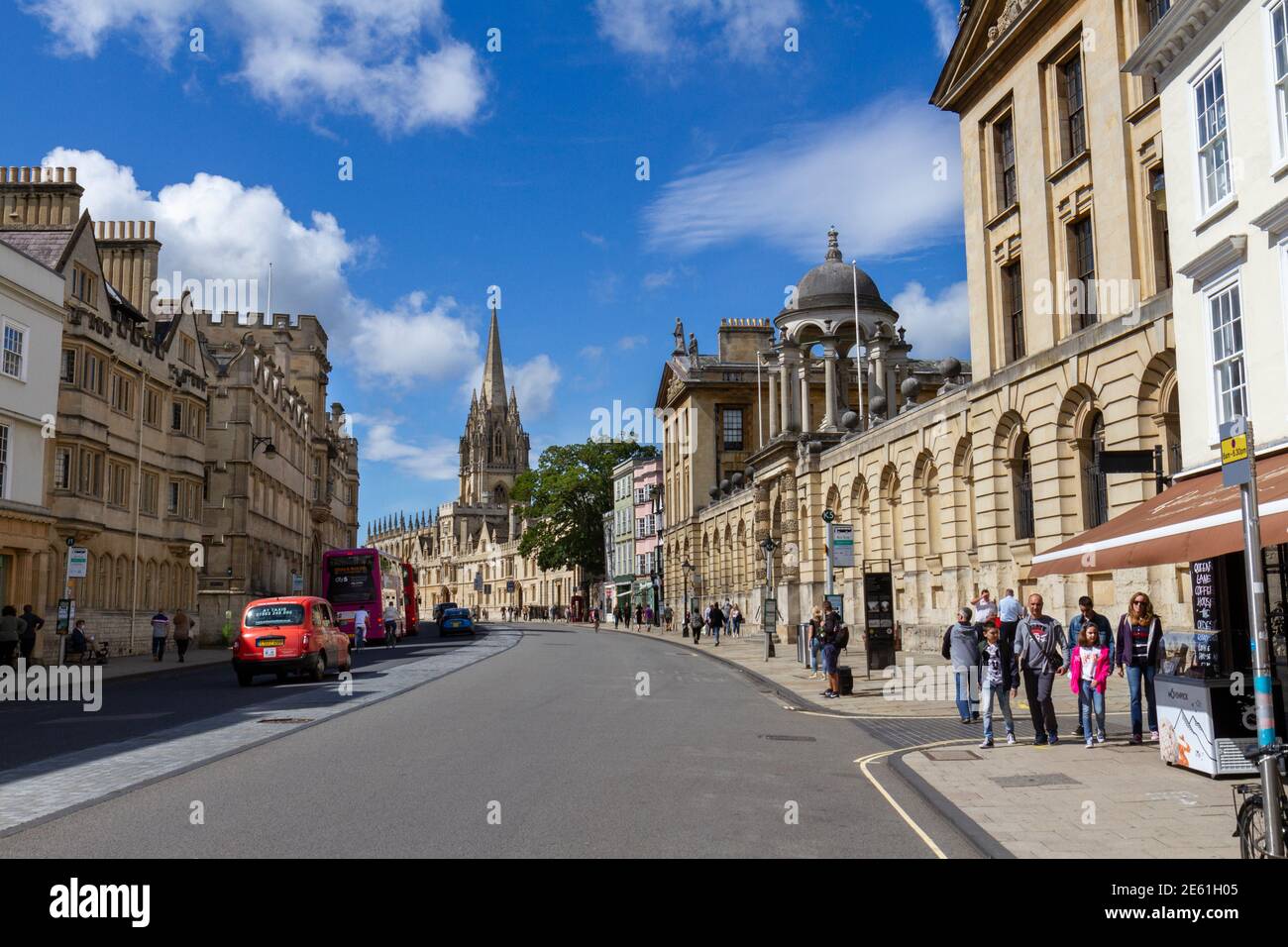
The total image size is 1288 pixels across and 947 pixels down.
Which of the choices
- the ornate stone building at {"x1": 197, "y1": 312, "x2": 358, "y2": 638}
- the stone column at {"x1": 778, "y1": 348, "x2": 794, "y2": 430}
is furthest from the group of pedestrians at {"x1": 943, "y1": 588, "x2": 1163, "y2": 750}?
the ornate stone building at {"x1": 197, "y1": 312, "x2": 358, "y2": 638}

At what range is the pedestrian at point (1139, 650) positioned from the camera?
13188 mm

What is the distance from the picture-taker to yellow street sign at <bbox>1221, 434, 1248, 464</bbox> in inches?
285

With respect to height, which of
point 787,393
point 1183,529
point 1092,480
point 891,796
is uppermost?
point 787,393

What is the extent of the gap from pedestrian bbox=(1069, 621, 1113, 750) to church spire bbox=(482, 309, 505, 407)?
568 feet

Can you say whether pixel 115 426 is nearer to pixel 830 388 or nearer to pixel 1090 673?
pixel 830 388

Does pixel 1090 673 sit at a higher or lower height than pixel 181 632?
lower

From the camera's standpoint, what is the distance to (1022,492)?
27.3 m

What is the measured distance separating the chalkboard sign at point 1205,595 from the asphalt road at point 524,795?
4.03 m

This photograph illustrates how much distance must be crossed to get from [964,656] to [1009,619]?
10.0ft

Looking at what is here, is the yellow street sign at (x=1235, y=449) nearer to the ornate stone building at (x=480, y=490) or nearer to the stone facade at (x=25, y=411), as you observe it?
the stone facade at (x=25, y=411)

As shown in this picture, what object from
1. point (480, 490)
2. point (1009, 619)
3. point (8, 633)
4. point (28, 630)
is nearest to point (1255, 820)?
point (1009, 619)

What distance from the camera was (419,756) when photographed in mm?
12445

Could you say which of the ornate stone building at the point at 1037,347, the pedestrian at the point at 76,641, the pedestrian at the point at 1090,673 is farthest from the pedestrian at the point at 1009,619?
the pedestrian at the point at 76,641
